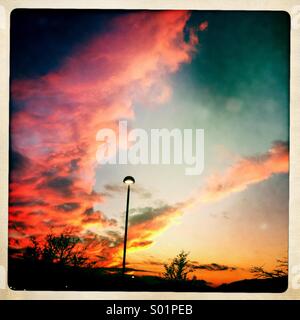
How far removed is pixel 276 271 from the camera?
4.72 metres

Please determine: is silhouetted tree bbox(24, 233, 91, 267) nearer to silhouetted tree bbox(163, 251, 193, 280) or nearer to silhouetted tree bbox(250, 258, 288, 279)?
silhouetted tree bbox(163, 251, 193, 280)

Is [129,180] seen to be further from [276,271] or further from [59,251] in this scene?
[276,271]

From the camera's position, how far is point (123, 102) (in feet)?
16.1

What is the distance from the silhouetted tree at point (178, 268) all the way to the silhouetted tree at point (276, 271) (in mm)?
771

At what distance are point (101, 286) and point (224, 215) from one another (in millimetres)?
1623

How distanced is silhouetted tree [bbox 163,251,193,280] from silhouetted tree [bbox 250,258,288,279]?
0.77 m

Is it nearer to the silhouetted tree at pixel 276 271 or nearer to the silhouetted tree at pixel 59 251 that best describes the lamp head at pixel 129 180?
the silhouetted tree at pixel 59 251

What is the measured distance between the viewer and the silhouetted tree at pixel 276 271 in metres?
4.67

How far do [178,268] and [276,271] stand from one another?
3.60ft

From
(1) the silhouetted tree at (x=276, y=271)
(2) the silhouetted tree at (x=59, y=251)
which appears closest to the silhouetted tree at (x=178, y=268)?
(1) the silhouetted tree at (x=276, y=271)

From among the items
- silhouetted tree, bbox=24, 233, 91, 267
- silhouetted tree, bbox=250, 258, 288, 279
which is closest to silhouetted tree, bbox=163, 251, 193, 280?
silhouetted tree, bbox=250, 258, 288, 279

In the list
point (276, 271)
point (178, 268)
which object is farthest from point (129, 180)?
point (276, 271)

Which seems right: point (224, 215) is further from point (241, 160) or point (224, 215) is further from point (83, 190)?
point (83, 190)
